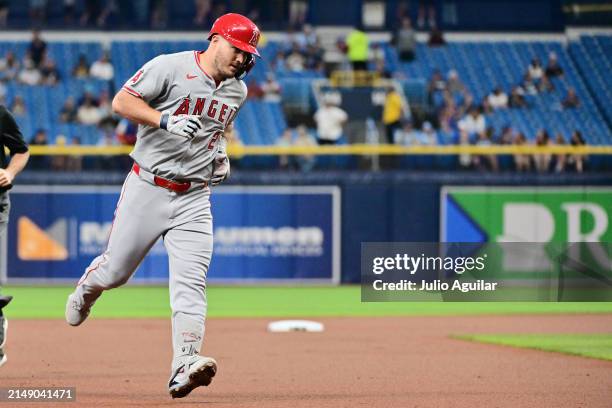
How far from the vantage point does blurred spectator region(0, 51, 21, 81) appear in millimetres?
24734

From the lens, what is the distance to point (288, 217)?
1916 cm

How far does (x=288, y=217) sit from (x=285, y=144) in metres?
2.23

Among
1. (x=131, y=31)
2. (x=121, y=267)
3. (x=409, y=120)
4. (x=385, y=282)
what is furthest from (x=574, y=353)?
(x=131, y=31)

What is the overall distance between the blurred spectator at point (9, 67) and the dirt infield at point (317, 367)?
12.4 m

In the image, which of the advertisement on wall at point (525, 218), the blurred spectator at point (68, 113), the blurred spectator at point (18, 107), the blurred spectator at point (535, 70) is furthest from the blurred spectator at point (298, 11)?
the advertisement on wall at point (525, 218)

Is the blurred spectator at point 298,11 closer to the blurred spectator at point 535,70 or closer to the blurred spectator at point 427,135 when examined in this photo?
the blurred spectator at point 535,70

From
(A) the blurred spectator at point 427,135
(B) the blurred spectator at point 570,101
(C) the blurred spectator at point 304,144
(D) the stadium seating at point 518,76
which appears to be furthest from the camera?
(B) the blurred spectator at point 570,101

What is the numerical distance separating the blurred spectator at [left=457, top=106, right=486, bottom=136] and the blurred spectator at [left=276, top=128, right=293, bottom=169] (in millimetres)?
3301

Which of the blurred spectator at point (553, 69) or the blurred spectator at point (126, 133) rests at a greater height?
the blurred spectator at point (553, 69)

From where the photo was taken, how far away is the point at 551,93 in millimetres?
25094

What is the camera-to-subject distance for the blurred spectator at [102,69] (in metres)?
25.2

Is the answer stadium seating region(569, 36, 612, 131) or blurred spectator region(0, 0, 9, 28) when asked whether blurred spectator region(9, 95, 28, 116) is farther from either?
stadium seating region(569, 36, 612, 131)

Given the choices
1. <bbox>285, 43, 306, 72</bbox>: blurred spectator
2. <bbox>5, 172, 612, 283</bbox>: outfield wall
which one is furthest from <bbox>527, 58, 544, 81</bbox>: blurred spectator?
<bbox>5, 172, 612, 283</bbox>: outfield wall

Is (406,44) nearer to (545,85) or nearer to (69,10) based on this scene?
(545,85)
